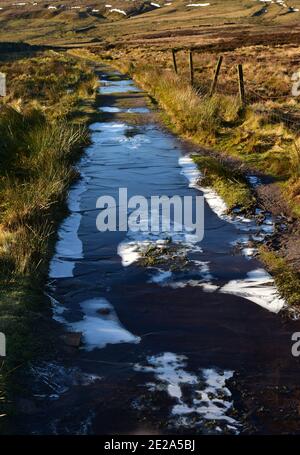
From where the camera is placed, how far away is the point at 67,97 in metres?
22.1

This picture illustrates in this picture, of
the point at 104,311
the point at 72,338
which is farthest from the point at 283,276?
the point at 72,338

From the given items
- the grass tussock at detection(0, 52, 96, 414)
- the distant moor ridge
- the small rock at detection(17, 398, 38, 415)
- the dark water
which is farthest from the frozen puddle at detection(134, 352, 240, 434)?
the distant moor ridge

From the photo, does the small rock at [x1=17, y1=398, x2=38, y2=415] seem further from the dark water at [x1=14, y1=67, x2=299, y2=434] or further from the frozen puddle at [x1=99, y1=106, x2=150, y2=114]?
the frozen puddle at [x1=99, y1=106, x2=150, y2=114]

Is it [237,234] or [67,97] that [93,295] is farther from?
[67,97]

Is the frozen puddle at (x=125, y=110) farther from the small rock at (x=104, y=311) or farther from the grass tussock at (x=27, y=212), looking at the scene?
the small rock at (x=104, y=311)

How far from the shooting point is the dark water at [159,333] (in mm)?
4254

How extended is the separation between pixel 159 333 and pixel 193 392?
3.13 ft

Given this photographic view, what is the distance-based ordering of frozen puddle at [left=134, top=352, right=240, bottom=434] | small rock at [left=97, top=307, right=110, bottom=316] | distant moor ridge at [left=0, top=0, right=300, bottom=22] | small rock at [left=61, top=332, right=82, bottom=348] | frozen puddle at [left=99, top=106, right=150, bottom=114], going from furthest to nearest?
distant moor ridge at [left=0, top=0, right=300, bottom=22] < frozen puddle at [left=99, top=106, right=150, bottom=114] < small rock at [left=97, top=307, right=110, bottom=316] < small rock at [left=61, top=332, right=82, bottom=348] < frozen puddle at [left=134, top=352, right=240, bottom=434]

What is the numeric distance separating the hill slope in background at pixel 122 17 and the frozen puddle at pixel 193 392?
9792 cm

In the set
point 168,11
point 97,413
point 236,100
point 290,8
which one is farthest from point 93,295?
point 168,11

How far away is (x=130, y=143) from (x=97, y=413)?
994 cm

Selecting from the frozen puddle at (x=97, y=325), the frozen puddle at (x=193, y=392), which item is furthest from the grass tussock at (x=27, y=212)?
the frozen puddle at (x=193, y=392)

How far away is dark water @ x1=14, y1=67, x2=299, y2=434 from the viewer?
167 inches
